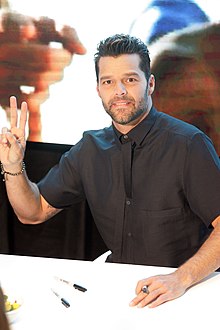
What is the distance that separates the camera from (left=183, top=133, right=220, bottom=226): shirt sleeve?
195cm

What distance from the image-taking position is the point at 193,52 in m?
2.69

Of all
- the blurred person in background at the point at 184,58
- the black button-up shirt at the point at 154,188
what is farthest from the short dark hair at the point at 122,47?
the blurred person in background at the point at 184,58

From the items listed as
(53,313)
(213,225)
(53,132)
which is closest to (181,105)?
(53,132)

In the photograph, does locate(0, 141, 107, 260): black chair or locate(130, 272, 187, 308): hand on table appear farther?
locate(0, 141, 107, 260): black chair

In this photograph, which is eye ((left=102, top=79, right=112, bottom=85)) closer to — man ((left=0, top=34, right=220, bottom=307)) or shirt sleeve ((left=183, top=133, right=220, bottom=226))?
man ((left=0, top=34, right=220, bottom=307))

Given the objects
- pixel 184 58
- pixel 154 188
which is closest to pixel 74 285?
pixel 154 188

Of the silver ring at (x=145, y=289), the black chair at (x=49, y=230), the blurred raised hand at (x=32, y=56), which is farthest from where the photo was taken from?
the black chair at (x=49, y=230)

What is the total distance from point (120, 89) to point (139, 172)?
0.30 m

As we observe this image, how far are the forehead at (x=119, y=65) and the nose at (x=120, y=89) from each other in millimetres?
39

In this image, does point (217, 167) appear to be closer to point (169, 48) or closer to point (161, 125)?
point (161, 125)

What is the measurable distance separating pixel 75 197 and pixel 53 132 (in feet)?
2.44

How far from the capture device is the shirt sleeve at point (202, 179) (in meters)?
1.95

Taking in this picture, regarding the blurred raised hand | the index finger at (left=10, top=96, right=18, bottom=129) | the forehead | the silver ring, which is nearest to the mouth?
the forehead

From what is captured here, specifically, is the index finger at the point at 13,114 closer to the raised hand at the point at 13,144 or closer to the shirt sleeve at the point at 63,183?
the raised hand at the point at 13,144
